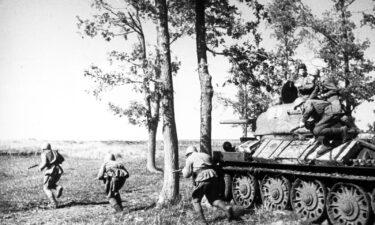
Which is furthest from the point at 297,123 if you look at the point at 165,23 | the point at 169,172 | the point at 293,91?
the point at 165,23

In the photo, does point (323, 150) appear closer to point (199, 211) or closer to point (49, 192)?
point (199, 211)

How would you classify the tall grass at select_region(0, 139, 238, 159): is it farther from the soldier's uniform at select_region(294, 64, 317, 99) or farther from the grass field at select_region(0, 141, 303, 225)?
the soldier's uniform at select_region(294, 64, 317, 99)

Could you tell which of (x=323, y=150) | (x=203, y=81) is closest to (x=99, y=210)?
(x=203, y=81)

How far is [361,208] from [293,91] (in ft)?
14.8

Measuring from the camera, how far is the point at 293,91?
37.4 ft

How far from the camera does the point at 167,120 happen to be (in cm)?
1025

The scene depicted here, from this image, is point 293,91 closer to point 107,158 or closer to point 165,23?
point 165,23

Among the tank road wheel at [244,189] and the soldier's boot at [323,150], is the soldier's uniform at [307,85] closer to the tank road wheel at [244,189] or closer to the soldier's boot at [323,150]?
the soldier's boot at [323,150]

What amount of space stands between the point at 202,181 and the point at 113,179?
2649 mm

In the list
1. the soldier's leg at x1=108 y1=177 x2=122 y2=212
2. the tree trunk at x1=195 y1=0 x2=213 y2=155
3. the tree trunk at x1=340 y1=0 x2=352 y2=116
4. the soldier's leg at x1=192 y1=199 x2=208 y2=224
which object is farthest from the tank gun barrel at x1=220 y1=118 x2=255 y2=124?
the tree trunk at x1=340 y1=0 x2=352 y2=116

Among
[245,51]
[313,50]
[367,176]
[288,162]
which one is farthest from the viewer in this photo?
[313,50]

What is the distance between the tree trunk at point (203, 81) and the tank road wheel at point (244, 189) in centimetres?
159

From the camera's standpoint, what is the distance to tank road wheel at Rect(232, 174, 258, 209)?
10688mm

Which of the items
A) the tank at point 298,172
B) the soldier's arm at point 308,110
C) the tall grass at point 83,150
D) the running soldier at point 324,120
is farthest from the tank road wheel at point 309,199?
the tall grass at point 83,150
